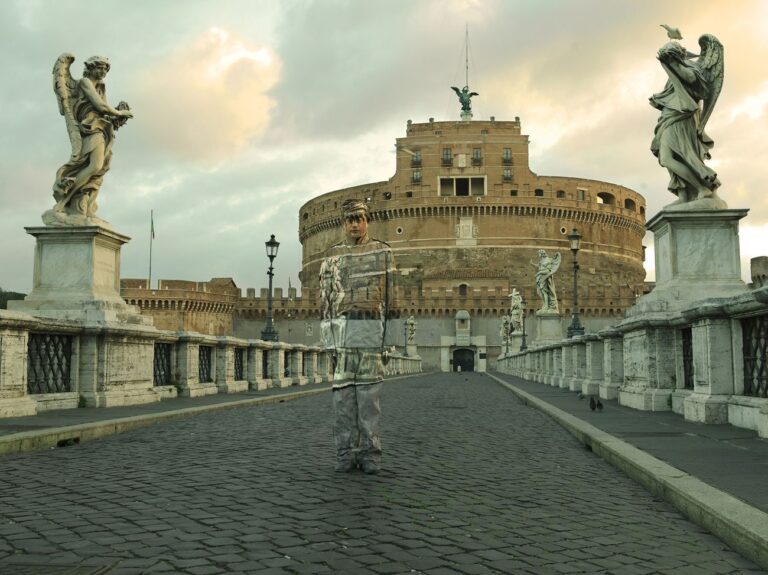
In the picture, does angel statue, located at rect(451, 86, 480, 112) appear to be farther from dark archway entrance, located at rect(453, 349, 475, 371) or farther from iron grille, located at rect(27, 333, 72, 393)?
iron grille, located at rect(27, 333, 72, 393)

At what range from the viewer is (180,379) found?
12.9 m

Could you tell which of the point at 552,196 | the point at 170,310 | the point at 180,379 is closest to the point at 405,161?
the point at 552,196

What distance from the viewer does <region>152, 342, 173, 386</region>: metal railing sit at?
12.1m

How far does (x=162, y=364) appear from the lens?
12.4m

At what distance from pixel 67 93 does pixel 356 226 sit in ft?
20.4

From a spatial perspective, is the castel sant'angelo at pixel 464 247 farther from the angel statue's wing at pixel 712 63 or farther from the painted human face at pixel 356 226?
the painted human face at pixel 356 226

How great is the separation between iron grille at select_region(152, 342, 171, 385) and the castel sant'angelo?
56.5 m

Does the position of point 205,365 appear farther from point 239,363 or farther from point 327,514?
point 327,514

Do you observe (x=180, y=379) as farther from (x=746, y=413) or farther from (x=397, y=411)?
(x=746, y=413)

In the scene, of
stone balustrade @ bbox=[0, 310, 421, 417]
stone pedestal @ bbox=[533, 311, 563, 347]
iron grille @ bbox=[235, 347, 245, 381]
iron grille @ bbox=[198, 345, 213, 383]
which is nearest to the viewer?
stone balustrade @ bbox=[0, 310, 421, 417]

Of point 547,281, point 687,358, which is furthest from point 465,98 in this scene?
point 687,358

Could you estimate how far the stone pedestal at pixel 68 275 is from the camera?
31.8 ft

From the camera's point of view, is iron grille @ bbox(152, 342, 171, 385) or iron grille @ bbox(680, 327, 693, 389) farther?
iron grille @ bbox(152, 342, 171, 385)

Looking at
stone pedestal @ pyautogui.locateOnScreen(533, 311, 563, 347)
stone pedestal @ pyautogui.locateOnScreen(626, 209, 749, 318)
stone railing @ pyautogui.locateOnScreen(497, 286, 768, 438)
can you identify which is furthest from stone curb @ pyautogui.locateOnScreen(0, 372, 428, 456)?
stone pedestal @ pyautogui.locateOnScreen(533, 311, 563, 347)
